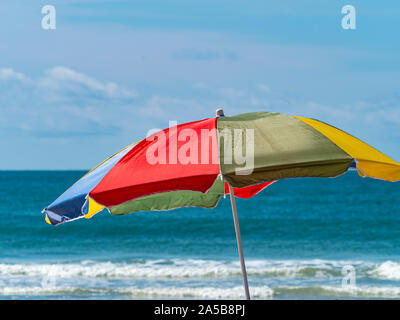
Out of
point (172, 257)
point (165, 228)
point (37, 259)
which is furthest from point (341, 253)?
point (37, 259)

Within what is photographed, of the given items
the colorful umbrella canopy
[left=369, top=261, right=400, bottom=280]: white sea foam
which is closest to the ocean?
[left=369, top=261, right=400, bottom=280]: white sea foam

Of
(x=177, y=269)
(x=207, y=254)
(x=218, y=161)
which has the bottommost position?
(x=218, y=161)

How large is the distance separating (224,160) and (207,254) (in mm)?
15586

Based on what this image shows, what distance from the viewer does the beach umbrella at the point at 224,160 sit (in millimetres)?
3359

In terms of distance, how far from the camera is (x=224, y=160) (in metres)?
3.39

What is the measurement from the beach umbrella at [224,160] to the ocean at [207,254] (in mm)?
8508

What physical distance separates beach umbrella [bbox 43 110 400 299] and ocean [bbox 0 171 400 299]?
851 centimetres

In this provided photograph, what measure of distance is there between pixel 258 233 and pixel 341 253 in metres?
5.84

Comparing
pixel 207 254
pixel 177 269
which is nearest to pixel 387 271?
pixel 177 269

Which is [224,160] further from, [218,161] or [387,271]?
[387,271]

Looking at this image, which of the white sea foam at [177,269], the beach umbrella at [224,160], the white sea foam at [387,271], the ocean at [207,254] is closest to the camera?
the beach umbrella at [224,160]

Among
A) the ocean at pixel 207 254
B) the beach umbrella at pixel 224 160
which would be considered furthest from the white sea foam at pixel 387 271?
the beach umbrella at pixel 224 160

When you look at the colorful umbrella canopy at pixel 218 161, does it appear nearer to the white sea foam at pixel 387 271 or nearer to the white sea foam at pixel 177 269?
the white sea foam at pixel 177 269

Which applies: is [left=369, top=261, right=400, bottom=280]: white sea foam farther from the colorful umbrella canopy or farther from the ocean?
the colorful umbrella canopy
